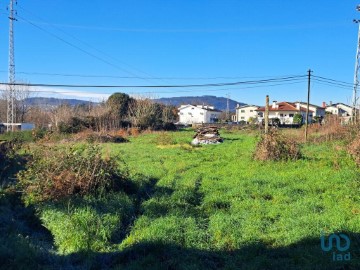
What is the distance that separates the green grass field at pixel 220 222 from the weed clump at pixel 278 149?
7.35ft

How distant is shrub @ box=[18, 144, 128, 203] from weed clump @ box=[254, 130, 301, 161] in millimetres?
6347

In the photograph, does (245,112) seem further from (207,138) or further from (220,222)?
(220,222)

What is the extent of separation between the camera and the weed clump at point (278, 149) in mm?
13519

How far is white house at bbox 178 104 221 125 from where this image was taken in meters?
98.4

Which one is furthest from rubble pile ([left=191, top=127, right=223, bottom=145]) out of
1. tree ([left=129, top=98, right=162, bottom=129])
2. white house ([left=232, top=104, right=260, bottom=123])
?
white house ([left=232, top=104, right=260, bottom=123])

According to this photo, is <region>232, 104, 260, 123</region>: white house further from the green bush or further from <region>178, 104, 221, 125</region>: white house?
the green bush

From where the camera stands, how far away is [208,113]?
99.8 metres

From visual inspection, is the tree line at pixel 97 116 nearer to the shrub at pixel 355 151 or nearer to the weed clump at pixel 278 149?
the weed clump at pixel 278 149

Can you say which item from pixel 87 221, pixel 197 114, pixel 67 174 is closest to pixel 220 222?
pixel 87 221

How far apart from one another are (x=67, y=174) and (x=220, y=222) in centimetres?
422

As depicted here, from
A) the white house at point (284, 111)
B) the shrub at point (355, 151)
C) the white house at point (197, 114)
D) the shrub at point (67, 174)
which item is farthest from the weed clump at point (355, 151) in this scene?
the white house at point (197, 114)

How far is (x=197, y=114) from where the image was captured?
99.9m

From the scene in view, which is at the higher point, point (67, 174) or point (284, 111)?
point (284, 111)

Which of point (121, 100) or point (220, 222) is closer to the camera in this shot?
point (220, 222)
